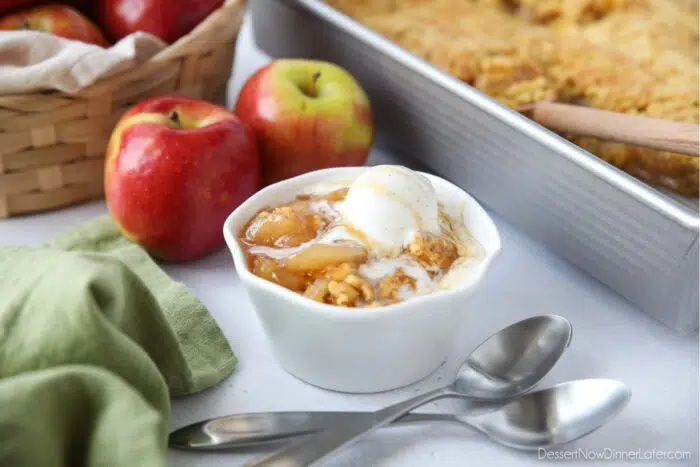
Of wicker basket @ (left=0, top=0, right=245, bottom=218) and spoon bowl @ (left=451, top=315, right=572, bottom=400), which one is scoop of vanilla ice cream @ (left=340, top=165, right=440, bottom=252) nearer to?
spoon bowl @ (left=451, top=315, right=572, bottom=400)

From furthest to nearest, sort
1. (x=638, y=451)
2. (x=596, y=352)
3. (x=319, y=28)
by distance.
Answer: (x=319, y=28) < (x=596, y=352) < (x=638, y=451)

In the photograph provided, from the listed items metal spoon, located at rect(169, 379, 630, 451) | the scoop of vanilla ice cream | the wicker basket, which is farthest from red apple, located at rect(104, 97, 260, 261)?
metal spoon, located at rect(169, 379, 630, 451)

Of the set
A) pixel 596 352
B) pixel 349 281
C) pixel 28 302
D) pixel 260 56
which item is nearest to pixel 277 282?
pixel 349 281

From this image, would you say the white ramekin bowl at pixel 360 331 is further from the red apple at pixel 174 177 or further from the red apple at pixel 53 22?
the red apple at pixel 53 22

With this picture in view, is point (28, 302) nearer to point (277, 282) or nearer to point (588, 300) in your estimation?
point (277, 282)

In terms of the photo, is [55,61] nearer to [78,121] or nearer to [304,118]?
[78,121]

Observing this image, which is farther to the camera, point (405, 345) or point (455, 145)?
point (455, 145)

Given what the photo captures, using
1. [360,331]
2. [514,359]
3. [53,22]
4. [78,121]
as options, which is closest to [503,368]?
[514,359]

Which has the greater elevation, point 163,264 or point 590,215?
point 590,215
